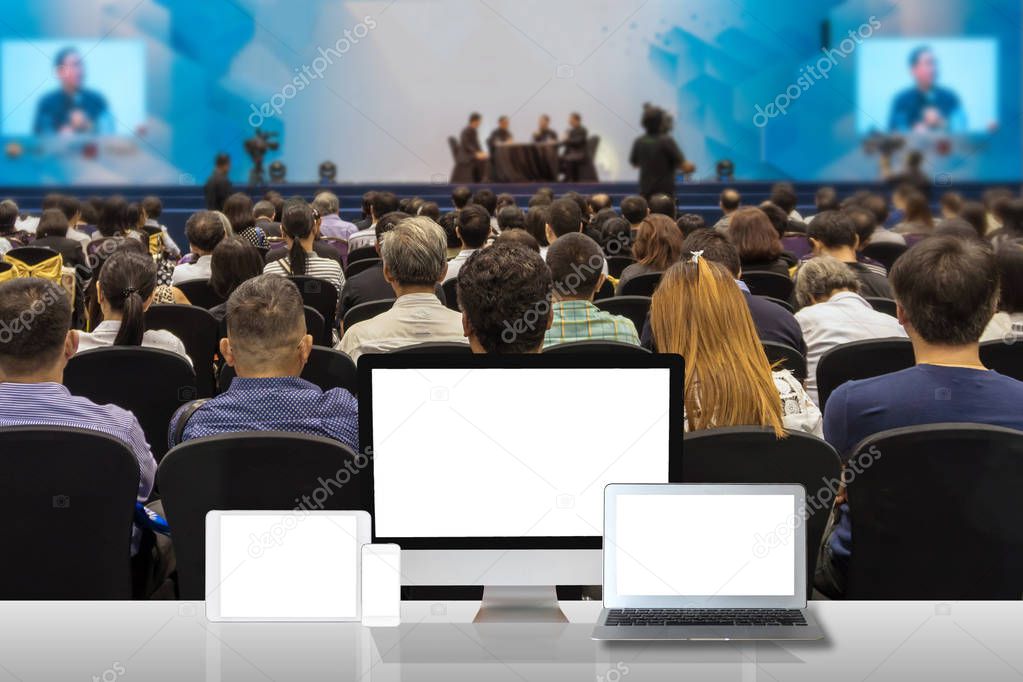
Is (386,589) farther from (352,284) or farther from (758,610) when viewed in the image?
(352,284)

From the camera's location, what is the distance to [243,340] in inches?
101

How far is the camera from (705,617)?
160 centimetres

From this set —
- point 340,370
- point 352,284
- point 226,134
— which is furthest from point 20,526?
point 226,134

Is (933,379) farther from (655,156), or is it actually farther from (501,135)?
(501,135)

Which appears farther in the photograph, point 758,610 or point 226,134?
point 226,134

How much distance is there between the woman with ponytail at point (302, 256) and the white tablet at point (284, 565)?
154 inches

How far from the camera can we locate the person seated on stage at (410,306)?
378 cm

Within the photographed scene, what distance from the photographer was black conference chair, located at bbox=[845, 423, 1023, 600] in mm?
2070

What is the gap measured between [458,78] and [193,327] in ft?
44.5

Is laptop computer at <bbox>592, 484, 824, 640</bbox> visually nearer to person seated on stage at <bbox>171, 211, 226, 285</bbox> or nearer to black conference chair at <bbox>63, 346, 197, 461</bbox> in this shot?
black conference chair at <bbox>63, 346, 197, 461</bbox>

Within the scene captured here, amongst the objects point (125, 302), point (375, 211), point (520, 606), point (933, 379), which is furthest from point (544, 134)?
point (520, 606)

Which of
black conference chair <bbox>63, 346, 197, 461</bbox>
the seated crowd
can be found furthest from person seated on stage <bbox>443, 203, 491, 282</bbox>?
black conference chair <bbox>63, 346, 197, 461</bbox>

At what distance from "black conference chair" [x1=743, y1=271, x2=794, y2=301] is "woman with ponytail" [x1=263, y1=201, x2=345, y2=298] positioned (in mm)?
1868

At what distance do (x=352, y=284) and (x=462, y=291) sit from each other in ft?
8.85
